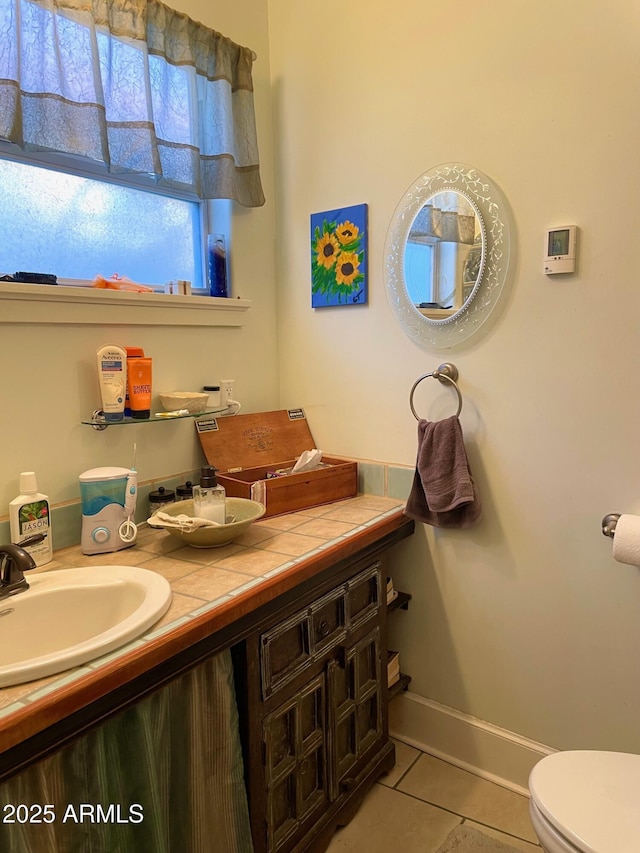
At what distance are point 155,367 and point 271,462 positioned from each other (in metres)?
0.48

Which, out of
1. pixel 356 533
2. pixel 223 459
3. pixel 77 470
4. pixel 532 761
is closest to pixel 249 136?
pixel 223 459

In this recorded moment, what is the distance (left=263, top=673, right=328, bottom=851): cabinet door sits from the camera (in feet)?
4.27

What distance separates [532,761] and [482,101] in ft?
5.93

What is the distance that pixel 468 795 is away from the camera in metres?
1.69

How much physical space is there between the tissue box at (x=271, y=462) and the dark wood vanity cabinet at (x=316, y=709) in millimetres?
299

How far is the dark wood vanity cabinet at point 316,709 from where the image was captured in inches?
49.5

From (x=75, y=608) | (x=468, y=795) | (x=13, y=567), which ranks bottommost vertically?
(x=468, y=795)

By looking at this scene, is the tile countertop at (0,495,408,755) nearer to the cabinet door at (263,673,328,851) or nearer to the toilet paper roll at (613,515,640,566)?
the cabinet door at (263,673,328,851)

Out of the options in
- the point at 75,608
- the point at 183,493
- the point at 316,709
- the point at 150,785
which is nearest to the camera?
the point at 150,785

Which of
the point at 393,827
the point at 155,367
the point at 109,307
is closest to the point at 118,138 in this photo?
the point at 109,307

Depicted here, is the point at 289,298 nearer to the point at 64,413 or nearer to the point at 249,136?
the point at 249,136

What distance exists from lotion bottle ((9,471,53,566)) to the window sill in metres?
0.37

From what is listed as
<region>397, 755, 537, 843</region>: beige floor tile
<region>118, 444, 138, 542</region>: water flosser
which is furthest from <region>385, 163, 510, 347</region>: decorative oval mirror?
<region>397, 755, 537, 843</region>: beige floor tile

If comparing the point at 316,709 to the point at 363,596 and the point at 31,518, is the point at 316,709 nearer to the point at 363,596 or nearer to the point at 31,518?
the point at 363,596
